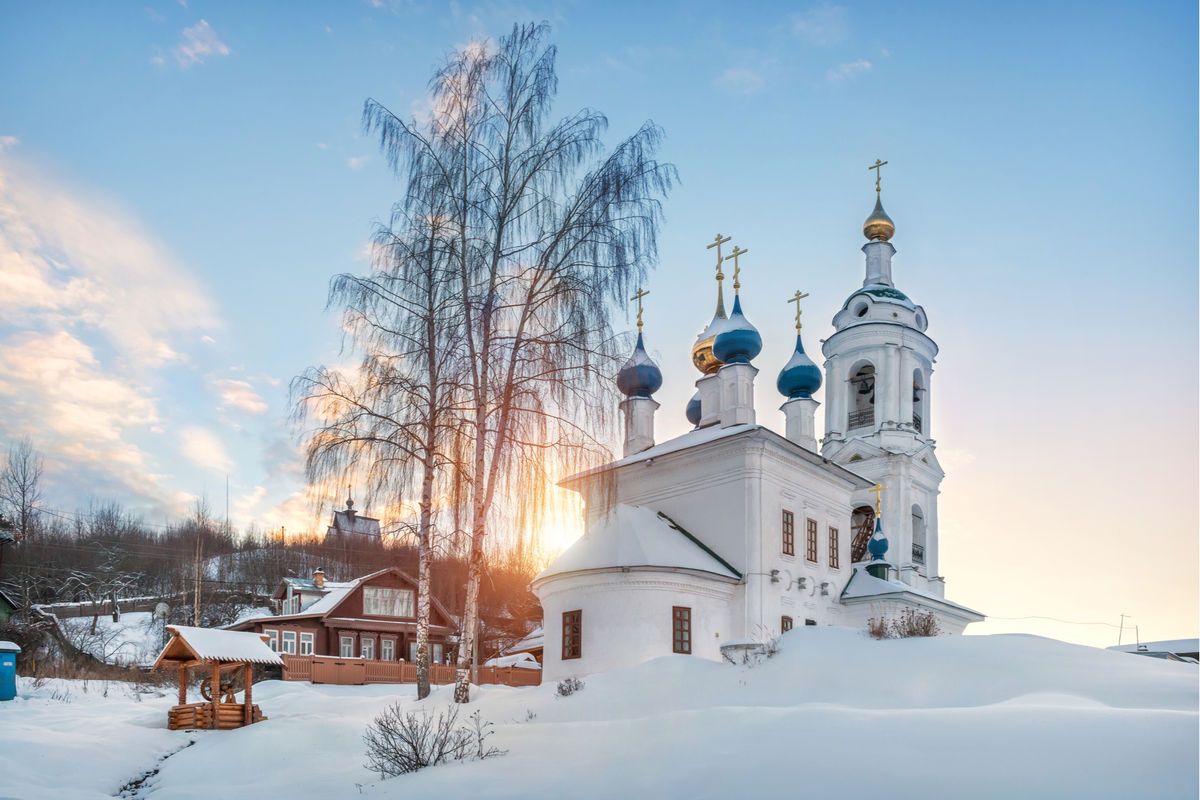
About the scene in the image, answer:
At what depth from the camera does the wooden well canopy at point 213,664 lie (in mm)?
15086

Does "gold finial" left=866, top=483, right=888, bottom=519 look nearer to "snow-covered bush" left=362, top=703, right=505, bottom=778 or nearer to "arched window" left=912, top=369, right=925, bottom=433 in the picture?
"arched window" left=912, top=369, right=925, bottom=433

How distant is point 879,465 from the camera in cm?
3509

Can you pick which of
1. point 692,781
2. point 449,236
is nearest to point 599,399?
point 449,236

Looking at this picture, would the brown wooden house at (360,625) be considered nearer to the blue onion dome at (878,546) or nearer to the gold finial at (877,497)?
the blue onion dome at (878,546)

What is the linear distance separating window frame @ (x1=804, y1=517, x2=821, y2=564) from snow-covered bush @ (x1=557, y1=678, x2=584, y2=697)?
1166cm

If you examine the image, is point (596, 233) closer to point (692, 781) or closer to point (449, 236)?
point (449, 236)

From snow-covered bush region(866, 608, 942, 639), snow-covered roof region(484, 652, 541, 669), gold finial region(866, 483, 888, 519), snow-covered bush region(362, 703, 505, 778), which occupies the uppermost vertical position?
gold finial region(866, 483, 888, 519)

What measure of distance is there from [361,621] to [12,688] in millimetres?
20621

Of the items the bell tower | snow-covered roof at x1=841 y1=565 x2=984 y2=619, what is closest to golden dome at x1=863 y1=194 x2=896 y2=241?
the bell tower

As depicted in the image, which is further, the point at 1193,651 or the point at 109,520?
the point at 109,520

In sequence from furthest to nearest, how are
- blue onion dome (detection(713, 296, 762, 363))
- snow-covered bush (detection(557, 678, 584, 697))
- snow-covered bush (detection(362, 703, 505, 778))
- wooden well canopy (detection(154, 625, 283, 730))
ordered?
1. blue onion dome (detection(713, 296, 762, 363))
2. wooden well canopy (detection(154, 625, 283, 730))
3. snow-covered bush (detection(557, 678, 584, 697))
4. snow-covered bush (detection(362, 703, 505, 778))

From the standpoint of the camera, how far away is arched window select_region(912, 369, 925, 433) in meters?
36.3

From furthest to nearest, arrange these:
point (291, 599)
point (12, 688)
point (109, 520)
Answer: point (109, 520) → point (291, 599) → point (12, 688)

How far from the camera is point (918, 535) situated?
3628 cm
